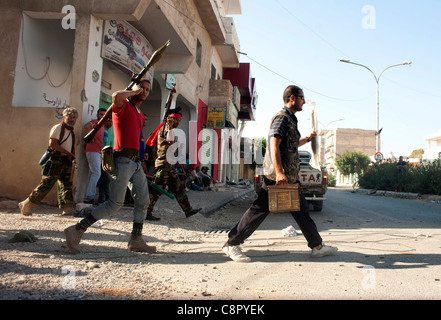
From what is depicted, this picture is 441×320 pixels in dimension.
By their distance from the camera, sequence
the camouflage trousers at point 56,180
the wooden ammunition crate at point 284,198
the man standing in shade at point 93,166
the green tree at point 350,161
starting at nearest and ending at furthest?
the wooden ammunition crate at point 284,198
the camouflage trousers at point 56,180
the man standing in shade at point 93,166
the green tree at point 350,161

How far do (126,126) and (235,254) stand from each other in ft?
5.79

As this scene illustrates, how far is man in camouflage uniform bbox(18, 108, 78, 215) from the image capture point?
16.8 feet

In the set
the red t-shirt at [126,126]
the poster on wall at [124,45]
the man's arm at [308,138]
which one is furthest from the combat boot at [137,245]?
the poster on wall at [124,45]

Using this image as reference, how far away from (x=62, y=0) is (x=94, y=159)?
3.33 m

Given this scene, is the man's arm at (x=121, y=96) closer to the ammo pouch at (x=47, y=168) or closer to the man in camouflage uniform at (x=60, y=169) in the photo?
the man in camouflage uniform at (x=60, y=169)

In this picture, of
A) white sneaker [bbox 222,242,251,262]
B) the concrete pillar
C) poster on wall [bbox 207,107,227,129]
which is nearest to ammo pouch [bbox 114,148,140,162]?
white sneaker [bbox 222,242,251,262]

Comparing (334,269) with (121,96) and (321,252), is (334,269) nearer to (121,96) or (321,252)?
(321,252)

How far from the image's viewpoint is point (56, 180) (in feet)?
17.2

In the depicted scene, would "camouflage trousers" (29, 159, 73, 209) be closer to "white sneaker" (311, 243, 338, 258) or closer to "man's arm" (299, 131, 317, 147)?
"man's arm" (299, 131, 317, 147)

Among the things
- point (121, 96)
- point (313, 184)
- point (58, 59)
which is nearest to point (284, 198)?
point (121, 96)

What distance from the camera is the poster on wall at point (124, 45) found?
733cm

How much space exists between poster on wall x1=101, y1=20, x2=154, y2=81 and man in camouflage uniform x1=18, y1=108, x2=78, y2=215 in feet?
8.25
